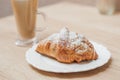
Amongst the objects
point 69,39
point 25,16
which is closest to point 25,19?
point 25,16

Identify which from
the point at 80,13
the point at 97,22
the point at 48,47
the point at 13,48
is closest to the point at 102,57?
the point at 48,47

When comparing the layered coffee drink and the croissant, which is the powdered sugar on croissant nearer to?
the croissant

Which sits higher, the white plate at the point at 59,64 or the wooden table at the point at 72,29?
the white plate at the point at 59,64

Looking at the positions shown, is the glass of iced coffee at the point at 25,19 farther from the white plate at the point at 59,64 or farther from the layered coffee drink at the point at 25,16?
the white plate at the point at 59,64

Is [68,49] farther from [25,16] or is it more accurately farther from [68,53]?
[25,16]

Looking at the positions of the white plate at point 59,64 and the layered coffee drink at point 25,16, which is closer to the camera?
the white plate at point 59,64

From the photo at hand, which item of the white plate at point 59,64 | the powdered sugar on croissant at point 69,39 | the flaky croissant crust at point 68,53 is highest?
the powdered sugar on croissant at point 69,39

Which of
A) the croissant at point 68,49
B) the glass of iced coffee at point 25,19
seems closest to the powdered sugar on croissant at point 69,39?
the croissant at point 68,49
